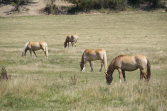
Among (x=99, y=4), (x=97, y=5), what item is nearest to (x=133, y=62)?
(x=99, y=4)

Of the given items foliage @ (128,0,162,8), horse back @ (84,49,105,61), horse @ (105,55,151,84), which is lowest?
horse back @ (84,49,105,61)

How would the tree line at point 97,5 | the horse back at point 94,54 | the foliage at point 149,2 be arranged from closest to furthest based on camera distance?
the horse back at point 94,54, the tree line at point 97,5, the foliage at point 149,2

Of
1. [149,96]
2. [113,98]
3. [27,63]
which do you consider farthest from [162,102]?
[27,63]

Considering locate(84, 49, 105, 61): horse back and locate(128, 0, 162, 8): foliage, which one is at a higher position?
locate(128, 0, 162, 8): foliage

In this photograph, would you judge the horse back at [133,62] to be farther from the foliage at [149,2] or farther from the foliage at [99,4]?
the foliage at [149,2]

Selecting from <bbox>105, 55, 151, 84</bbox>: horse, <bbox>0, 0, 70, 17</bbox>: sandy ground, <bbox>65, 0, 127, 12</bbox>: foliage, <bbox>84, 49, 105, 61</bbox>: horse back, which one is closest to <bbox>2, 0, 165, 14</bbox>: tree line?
<bbox>65, 0, 127, 12</bbox>: foliage

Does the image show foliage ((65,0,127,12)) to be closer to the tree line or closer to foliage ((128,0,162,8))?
the tree line

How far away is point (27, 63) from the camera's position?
18391 mm

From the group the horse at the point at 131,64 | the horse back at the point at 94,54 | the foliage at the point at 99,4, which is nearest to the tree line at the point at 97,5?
the foliage at the point at 99,4

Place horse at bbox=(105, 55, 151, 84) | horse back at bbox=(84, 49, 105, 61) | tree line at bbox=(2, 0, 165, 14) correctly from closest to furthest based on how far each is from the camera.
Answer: horse at bbox=(105, 55, 151, 84), horse back at bbox=(84, 49, 105, 61), tree line at bbox=(2, 0, 165, 14)

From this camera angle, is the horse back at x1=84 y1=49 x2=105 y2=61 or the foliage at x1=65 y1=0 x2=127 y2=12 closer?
the horse back at x1=84 y1=49 x2=105 y2=61

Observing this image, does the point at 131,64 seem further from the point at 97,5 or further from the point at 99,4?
the point at 97,5

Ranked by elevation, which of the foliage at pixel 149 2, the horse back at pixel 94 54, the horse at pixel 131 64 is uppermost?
Result: the foliage at pixel 149 2

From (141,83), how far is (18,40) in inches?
1232
